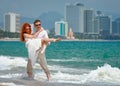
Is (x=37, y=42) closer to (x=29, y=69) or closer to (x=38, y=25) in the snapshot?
(x=38, y=25)

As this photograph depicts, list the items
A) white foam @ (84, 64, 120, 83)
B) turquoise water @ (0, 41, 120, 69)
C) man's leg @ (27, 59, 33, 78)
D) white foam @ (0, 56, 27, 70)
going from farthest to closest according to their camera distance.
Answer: turquoise water @ (0, 41, 120, 69)
white foam @ (0, 56, 27, 70)
white foam @ (84, 64, 120, 83)
man's leg @ (27, 59, 33, 78)

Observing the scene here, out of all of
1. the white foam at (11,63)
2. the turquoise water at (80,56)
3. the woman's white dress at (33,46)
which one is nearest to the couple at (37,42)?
the woman's white dress at (33,46)

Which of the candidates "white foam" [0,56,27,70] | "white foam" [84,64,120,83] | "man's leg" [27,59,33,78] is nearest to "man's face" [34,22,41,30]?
"man's leg" [27,59,33,78]

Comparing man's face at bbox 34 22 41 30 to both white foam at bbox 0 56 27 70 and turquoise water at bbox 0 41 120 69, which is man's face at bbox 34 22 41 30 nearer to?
white foam at bbox 0 56 27 70

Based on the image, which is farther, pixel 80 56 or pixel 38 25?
pixel 80 56

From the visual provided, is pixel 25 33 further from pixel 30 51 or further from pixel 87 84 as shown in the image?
pixel 87 84

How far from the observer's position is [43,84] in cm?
1511

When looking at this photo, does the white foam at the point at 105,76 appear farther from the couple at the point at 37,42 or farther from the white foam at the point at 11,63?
the white foam at the point at 11,63

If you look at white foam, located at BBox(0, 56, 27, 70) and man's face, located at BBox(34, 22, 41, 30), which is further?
white foam, located at BBox(0, 56, 27, 70)

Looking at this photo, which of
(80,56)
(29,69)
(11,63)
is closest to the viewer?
(29,69)

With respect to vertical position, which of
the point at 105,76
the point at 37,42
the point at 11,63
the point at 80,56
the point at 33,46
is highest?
the point at 37,42

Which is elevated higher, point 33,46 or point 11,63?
point 33,46

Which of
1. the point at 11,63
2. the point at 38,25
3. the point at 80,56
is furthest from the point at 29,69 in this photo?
the point at 80,56

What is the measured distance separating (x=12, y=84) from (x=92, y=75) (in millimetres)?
6143
